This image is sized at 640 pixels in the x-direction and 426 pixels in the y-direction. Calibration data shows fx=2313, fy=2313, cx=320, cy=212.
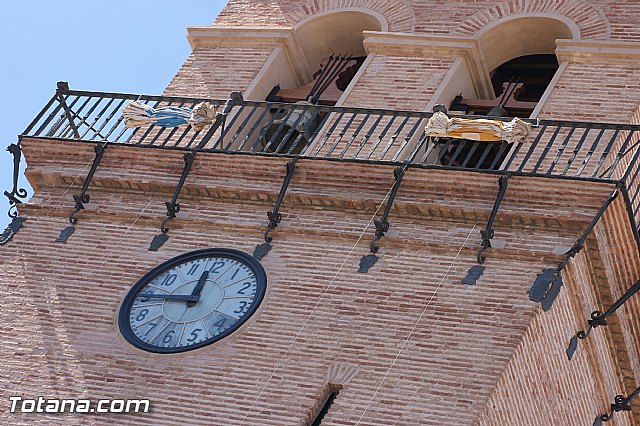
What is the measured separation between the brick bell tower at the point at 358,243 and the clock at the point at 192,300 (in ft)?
0.08

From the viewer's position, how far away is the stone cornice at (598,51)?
2330 centimetres

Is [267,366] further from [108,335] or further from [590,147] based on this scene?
[590,147]

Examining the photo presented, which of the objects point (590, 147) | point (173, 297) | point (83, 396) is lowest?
point (83, 396)

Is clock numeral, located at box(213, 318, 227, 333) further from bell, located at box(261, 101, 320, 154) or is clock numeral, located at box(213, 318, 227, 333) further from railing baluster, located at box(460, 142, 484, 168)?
railing baluster, located at box(460, 142, 484, 168)

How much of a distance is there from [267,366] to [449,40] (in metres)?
5.36

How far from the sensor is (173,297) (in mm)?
21078

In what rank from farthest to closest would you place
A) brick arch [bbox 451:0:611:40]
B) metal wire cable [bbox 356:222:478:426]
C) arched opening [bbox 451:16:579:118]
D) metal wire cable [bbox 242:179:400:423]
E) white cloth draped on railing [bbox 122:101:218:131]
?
brick arch [bbox 451:0:611:40] < arched opening [bbox 451:16:579:118] < white cloth draped on railing [bbox 122:101:218:131] < metal wire cable [bbox 242:179:400:423] < metal wire cable [bbox 356:222:478:426]

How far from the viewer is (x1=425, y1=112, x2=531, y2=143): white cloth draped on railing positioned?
21.3 meters

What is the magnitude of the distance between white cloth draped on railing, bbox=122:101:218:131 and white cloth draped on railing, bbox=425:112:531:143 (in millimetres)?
A: 2458

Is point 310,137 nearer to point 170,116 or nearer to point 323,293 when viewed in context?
point 170,116

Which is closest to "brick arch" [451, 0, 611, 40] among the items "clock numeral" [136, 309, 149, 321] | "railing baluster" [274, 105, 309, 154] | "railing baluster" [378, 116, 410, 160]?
"railing baluster" [274, 105, 309, 154]

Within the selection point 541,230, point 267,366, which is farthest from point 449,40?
point 267,366

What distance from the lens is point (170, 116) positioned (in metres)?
22.9

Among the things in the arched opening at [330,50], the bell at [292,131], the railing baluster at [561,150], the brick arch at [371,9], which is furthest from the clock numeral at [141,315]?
the brick arch at [371,9]
